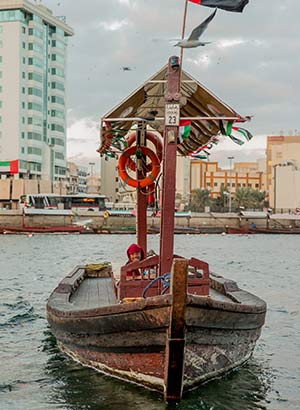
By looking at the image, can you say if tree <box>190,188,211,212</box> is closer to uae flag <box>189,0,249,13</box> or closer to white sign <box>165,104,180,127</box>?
white sign <box>165,104,180,127</box>

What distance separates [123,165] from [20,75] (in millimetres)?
72811

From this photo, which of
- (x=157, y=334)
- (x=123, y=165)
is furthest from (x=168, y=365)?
(x=123, y=165)

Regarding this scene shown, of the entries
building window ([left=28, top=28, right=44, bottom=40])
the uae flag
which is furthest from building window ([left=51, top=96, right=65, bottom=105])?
the uae flag

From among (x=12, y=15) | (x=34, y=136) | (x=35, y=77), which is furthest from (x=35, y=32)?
(x=34, y=136)

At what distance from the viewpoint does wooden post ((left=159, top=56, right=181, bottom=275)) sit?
9820 mm

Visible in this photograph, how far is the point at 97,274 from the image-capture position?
16.2 meters

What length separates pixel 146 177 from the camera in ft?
39.7

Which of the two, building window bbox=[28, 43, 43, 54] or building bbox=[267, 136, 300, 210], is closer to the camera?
building window bbox=[28, 43, 43, 54]

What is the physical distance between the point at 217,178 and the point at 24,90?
60131 mm

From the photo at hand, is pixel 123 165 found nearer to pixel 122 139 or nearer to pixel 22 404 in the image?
pixel 122 139

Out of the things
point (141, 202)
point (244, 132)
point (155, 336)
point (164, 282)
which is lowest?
point (155, 336)

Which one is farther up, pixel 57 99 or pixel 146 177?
pixel 57 99

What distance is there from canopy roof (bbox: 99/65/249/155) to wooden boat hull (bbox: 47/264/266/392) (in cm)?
308

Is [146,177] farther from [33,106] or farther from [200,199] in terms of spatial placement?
[200,199]
